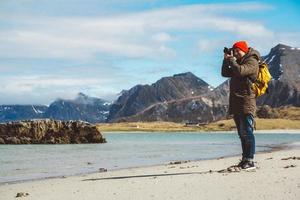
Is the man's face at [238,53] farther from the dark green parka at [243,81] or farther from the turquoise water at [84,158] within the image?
the turquoise water at [84,158]

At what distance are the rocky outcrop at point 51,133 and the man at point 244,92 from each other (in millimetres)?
55885

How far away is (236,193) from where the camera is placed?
32.1 feet

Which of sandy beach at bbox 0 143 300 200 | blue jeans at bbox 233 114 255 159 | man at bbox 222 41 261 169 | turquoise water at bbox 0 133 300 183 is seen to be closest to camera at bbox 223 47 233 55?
man at bbox 222 41 261 169

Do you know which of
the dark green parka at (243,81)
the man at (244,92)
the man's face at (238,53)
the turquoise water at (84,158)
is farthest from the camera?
the turquoise water at (84,158)

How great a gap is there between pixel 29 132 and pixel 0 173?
49468 mm

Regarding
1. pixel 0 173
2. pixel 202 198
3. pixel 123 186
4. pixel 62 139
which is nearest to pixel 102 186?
pixel 123 186

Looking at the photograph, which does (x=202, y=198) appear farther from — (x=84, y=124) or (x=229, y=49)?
(x=84, y=124)

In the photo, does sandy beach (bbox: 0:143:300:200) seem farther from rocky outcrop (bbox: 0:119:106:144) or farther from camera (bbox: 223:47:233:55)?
rocky outcrop (bbox: 0:119:106:144)

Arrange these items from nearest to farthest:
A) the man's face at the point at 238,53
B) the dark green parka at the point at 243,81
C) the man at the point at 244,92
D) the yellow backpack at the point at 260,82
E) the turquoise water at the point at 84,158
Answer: the dark green parka at the point at 243,81 < the man at the point at 244,92 < the yellow backpack at the point at 260,82 < the man's face at the point at 238,53 < the turquoise water at the point at 84,158

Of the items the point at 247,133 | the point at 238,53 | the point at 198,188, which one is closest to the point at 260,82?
the point at 238,53

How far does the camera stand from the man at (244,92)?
1373cm

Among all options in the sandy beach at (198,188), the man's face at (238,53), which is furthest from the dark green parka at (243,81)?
the sandy beach at (198,188)

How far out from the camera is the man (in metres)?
13.7

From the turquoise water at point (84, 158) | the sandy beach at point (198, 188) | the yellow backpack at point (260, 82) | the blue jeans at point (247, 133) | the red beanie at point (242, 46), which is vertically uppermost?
the red beanie at point (242, 46)
